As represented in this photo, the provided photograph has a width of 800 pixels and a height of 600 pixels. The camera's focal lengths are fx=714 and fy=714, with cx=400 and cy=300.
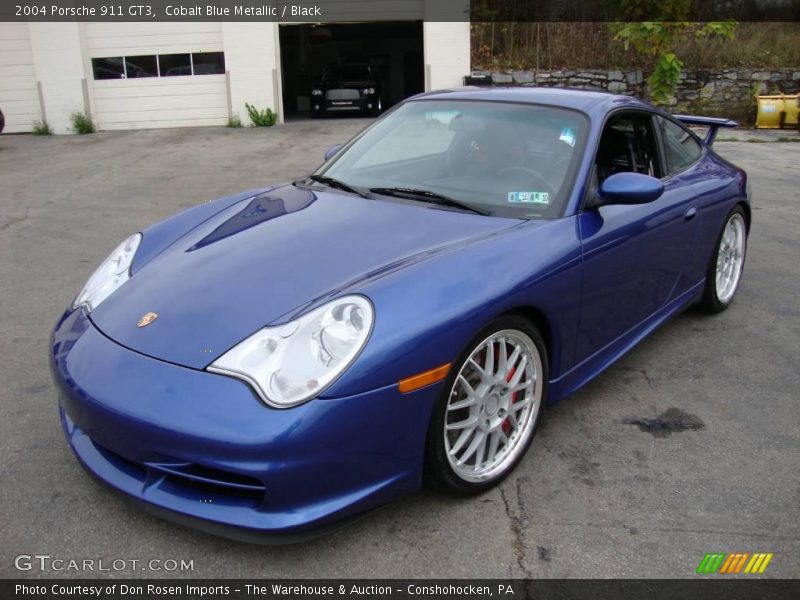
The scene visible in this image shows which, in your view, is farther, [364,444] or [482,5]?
[482,5]

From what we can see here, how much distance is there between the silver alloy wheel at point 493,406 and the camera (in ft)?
8.16

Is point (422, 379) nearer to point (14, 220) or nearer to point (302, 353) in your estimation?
point (302, 353)

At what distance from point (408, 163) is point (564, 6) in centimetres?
1759

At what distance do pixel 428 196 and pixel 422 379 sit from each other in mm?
1134

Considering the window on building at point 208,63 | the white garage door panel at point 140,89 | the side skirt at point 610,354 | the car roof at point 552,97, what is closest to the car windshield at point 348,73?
the window on building at point 208,63

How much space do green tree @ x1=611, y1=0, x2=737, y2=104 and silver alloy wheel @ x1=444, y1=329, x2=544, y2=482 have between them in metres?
14.7

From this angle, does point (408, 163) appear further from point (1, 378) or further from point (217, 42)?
point (217, 42)

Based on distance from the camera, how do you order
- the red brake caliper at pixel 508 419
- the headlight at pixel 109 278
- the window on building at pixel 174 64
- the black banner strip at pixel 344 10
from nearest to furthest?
the red brake caliper at pixel 508 419 < the headlight at pixel 109 278 < the black banner strip at pixel 344 10 < the window on building at pixel 174 64

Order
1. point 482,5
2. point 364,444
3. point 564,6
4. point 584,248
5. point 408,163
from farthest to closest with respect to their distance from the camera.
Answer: point 564,6
point 482,5
point 408,163
point 584,248
point 364,444

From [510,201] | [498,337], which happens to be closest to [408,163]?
[510,201]

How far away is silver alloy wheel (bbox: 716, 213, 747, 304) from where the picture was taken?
14.6 ft

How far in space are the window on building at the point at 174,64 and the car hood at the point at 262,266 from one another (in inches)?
593

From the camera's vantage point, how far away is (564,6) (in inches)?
747
